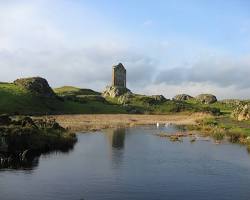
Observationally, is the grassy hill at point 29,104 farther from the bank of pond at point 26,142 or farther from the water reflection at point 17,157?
the water reflection at point 17,157

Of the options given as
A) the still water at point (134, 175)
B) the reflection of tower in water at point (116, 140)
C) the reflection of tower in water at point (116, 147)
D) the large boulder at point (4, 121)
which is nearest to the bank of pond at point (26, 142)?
the large boulder at point (4, 121)

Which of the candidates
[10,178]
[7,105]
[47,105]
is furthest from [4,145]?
[47,105]

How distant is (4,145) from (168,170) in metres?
24.3

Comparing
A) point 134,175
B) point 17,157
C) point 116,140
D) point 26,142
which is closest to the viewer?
point 134,175

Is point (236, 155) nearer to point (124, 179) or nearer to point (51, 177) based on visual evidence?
point (124, 179)

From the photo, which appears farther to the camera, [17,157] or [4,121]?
[4,121]

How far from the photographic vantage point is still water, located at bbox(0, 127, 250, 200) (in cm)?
5003

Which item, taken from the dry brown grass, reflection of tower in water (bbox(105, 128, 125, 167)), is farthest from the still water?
the dry brown grass

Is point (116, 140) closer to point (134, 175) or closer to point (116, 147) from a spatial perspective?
point (116, 147)

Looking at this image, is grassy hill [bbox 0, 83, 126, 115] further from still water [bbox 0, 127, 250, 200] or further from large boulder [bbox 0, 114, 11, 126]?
still water [bbox 0, 127, 250, 200]

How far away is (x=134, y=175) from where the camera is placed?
5950 centimetres

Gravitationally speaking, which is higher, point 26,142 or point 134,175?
point 26,142

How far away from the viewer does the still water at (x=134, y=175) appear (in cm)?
5003

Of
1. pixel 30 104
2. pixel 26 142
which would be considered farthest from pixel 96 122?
pixel 26 142
